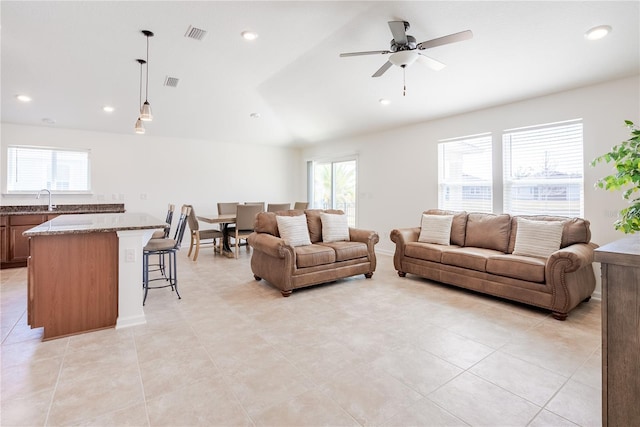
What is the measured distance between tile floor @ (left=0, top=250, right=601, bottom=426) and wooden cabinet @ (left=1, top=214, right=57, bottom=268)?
2213 mm

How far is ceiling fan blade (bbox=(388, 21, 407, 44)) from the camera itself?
102 inches

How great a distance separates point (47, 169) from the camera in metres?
5.68

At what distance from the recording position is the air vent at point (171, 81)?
181 inches

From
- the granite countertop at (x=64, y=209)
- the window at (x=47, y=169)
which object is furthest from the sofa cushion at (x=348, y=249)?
the window at (x=47, y=169)

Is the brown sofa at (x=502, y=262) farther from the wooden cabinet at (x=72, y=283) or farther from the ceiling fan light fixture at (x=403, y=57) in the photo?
the wooden cabinet at (x=72, y=283)

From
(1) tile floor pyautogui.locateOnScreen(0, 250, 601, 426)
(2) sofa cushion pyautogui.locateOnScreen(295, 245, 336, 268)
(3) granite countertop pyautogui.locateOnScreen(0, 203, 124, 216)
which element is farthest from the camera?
(3) granite countertop pyautogui.locateOnScreen(0, 203, 124, 216)

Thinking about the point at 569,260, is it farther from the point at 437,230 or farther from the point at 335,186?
the point at 335,186

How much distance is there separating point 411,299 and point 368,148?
3.79 m

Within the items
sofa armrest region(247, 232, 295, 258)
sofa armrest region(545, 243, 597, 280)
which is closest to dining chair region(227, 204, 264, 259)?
sofa armrest region(247, 232, 295, 258)

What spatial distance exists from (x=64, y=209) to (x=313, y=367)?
229 inches

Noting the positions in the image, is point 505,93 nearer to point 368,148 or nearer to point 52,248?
point 368,148

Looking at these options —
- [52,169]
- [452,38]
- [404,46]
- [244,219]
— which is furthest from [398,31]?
[52,169]

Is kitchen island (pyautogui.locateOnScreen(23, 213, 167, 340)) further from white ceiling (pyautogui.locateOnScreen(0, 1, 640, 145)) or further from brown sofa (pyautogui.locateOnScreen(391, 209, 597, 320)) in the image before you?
brown sofa (pyautogui.locateOnScreen(391, 209, 597, 320))

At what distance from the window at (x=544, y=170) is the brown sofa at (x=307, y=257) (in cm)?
207
